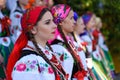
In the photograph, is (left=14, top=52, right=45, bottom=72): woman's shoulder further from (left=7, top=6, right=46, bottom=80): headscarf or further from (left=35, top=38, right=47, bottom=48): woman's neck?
(left=35, top=38, right=47, bottom=48): woman's neck

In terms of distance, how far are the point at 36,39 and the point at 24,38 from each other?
113 millimetres

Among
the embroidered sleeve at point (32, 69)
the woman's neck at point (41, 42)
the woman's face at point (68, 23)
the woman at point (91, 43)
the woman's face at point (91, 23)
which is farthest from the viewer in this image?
the woman's face at point (91, 23)

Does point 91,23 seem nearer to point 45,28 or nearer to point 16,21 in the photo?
point 16,21

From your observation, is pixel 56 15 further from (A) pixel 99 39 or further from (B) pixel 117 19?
(B) pixel 117 19

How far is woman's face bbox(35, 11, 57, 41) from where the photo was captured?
389 cm

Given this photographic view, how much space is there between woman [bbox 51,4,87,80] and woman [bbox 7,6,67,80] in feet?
1.52

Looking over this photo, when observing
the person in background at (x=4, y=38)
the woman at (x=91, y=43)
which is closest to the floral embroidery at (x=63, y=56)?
the person in background at (x=4, y=38)

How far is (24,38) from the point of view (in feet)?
12.8

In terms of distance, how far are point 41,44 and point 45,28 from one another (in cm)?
16

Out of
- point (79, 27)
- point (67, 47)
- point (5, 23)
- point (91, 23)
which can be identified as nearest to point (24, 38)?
point (67, 47)

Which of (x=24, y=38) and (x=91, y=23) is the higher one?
(x=91, y=23)

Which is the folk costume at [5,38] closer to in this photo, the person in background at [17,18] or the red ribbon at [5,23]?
the red ribbon at [5,23]

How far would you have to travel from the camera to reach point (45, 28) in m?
3.89

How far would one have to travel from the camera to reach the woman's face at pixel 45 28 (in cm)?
389
